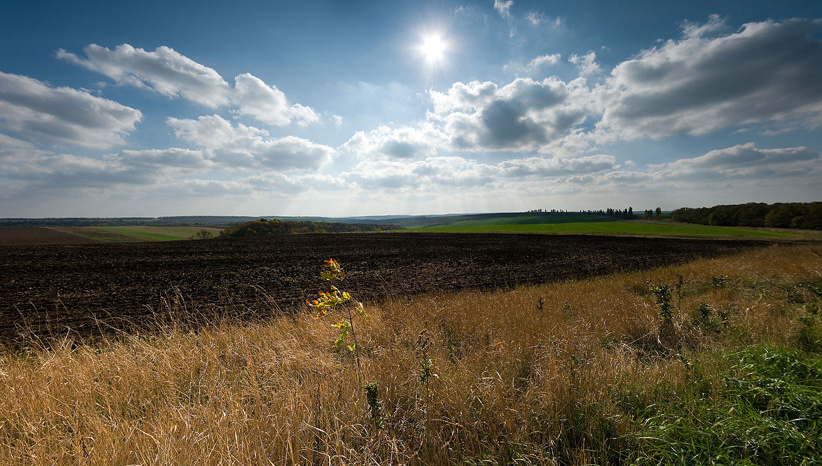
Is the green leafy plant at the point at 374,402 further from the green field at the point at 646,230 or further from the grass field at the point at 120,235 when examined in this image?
the grass field at the point at 120,235

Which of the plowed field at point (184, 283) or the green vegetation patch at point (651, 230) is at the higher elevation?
the green vegetation patch at point (651, 230)

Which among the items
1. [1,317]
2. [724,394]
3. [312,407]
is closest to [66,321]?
[1,317]

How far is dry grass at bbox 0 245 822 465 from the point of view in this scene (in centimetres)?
235

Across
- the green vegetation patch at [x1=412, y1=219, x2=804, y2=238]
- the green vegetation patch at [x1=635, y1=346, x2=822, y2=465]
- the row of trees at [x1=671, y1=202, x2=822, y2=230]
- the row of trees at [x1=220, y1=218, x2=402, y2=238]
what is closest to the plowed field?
the green vegetation patch at [x1=635, y1=346, x2=822, y2=465]

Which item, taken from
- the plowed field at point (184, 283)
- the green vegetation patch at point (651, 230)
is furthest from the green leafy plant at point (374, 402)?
the green vegetation patch at point (651, 230)

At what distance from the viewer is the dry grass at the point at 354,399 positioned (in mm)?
2350

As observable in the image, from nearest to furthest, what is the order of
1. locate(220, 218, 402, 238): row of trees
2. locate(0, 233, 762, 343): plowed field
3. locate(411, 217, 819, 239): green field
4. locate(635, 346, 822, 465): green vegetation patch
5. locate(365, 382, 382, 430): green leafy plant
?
locate(635, 346, 822, 465): green vegetation patch → locate(365, 382, 382, 430): green leafy plant → locate(0, 233, 762, 343): plowed field → locate(411, 217, 819, 239): green field → locate(220, 218, 402, 238): row of trees

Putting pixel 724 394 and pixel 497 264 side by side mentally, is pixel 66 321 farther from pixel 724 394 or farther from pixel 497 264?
pixel 497 264

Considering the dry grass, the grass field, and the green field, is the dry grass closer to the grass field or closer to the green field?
the green field

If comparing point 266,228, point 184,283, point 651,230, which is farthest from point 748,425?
point 266,228

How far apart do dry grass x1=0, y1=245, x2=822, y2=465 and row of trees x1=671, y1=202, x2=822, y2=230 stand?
8779cm

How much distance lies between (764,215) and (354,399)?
103 meters

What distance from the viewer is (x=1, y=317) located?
9141mm

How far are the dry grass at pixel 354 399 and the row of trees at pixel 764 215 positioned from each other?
87.8 m
